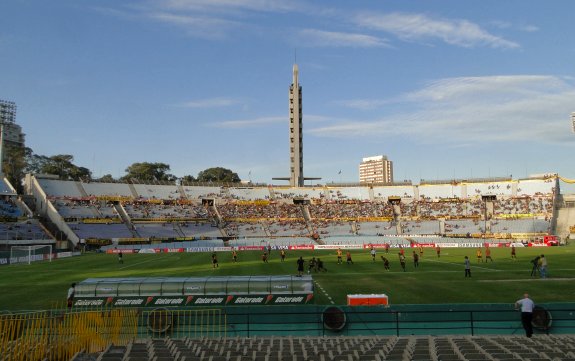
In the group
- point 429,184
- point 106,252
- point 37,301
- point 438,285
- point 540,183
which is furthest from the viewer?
point 429,184

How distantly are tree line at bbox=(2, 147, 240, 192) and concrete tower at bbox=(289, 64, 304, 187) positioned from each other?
28.7 meters

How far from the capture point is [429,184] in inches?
4284

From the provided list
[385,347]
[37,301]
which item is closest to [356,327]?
[385,347]

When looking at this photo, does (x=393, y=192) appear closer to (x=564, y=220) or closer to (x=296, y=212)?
(x=296, y=212)

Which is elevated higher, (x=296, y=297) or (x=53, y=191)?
(x=53, y=191)

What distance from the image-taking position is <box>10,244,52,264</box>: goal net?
178ft

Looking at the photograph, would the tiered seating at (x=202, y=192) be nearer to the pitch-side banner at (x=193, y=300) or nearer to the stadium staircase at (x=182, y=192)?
the stadium staircase at (x=182, y=192)

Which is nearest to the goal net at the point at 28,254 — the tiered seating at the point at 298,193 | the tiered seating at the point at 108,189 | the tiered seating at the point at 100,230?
the tiered seating at the point at 100,230

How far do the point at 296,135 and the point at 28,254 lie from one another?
7560cm

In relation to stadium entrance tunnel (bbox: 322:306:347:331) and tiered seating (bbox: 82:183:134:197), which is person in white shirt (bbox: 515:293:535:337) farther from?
tiered seating (bbox: 82:183:134:197)

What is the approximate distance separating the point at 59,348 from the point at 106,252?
63.2 meters

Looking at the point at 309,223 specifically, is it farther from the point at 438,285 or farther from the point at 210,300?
the point at 210,300

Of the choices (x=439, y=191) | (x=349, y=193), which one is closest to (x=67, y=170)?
(x=349, y=193)

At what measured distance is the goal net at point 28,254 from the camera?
54.2 meters
